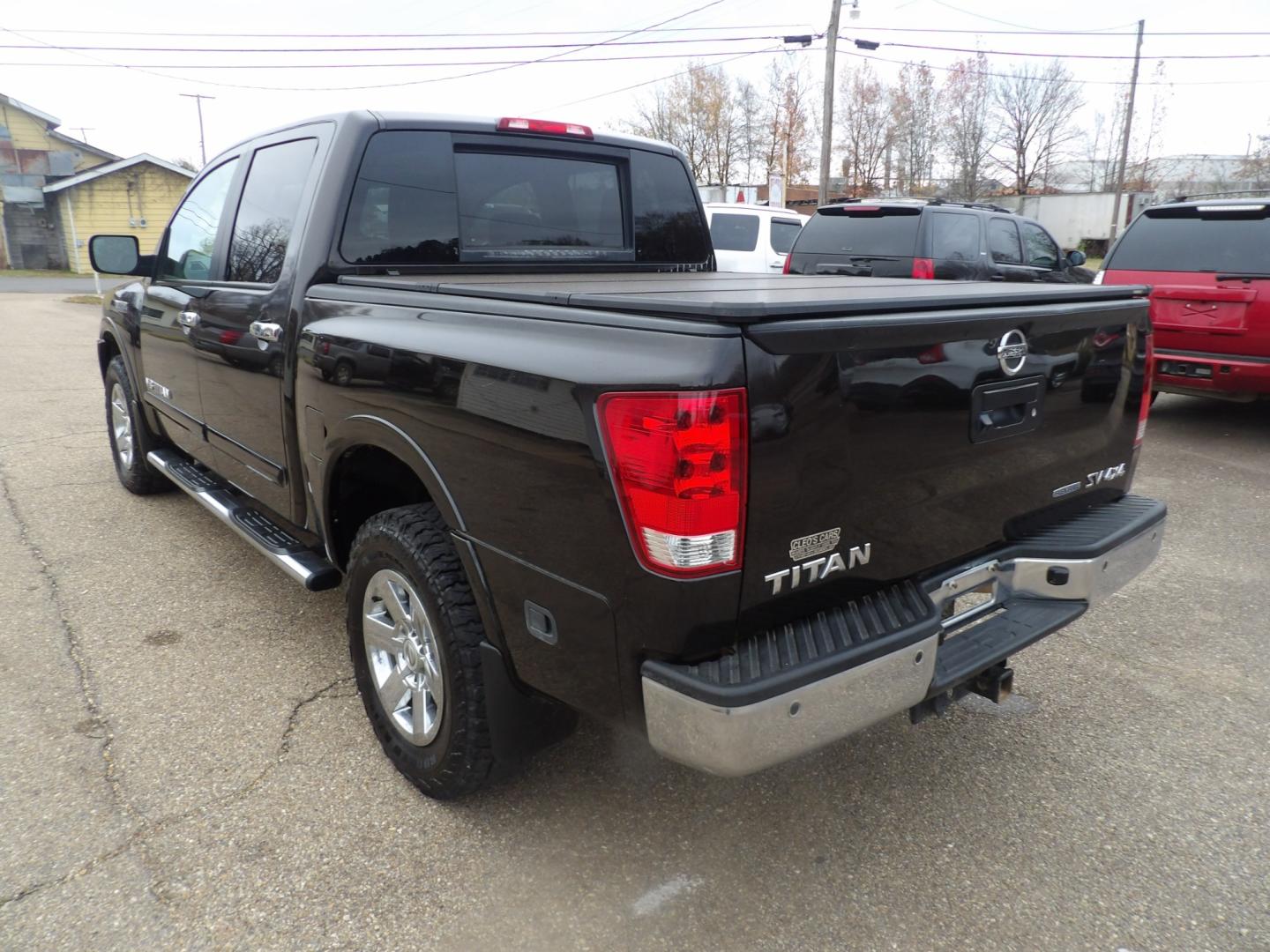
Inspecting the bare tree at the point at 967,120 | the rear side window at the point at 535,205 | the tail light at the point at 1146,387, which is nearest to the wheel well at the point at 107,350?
the rear side window at the point at 535,205

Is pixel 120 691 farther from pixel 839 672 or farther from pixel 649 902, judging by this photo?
pixel 839 672

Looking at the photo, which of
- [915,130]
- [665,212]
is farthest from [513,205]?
[915,130]

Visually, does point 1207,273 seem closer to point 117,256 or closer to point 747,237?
point 747,237

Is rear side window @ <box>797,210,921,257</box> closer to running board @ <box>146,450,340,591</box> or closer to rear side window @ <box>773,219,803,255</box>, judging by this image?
rear side window @ <box>773,219,803,255</box>

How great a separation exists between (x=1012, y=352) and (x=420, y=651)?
1.83 metres

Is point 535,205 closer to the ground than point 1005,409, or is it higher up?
higher up

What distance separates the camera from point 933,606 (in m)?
2.20

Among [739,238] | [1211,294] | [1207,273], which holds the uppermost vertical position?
[739,238]

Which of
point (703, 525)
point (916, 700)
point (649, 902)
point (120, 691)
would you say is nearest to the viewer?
point (703, 525)

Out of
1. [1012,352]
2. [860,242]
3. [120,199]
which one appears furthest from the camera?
[120,199]

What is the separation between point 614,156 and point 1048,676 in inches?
110

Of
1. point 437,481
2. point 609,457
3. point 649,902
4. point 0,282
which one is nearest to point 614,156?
point 437,481

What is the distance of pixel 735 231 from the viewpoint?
516 inches

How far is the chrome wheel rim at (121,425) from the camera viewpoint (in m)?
5.44
